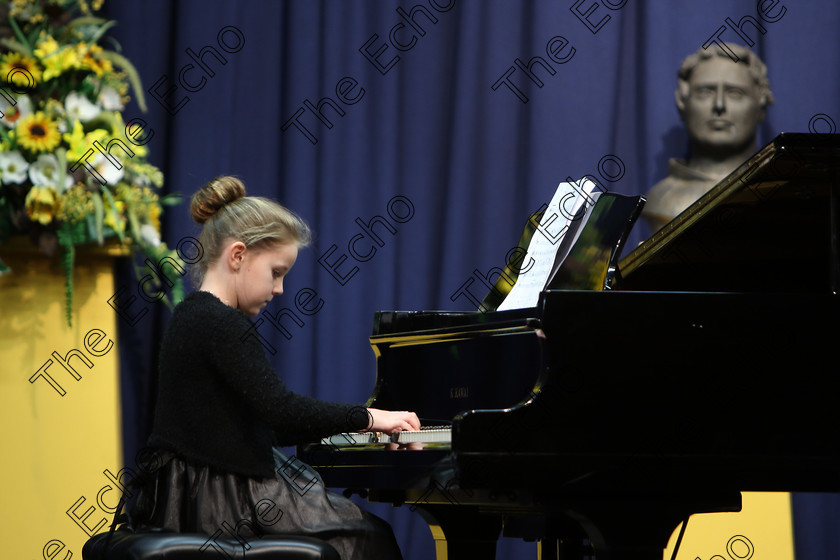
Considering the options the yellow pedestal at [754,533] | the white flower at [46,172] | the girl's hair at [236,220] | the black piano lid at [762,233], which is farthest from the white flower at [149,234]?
the yellow pedestal at [754,533]

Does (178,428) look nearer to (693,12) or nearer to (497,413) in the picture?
(497,413)

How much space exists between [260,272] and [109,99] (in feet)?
4.75

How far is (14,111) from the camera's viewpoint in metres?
2.97

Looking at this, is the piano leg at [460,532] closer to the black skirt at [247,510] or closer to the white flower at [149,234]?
the black skirt at [247,510]

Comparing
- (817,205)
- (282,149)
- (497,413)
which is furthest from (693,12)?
(497,413)

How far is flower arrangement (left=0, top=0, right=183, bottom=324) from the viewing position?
297 cm

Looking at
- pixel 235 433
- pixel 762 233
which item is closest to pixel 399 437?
pixel 235 433

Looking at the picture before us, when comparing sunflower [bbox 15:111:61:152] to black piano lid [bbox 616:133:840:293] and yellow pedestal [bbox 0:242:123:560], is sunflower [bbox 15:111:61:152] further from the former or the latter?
black piano lid [bbox 616:133:840:293]

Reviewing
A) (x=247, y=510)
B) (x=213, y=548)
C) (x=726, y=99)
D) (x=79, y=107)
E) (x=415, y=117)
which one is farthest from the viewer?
(x=415, y=117)

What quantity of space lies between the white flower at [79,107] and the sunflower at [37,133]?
0.09 metres

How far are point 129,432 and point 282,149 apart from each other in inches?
49.1

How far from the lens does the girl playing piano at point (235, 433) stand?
5.99 ft

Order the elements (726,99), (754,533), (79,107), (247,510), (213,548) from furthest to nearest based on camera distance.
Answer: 1. (726,99)
2. (754,533)
3. (79,107)
4. (247,510)
5. (213,548)

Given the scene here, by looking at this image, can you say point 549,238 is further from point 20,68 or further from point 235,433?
point 20,68
